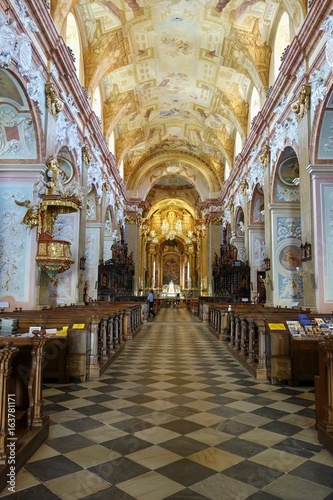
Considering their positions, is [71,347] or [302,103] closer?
[71,347]

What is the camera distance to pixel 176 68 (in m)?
17.2

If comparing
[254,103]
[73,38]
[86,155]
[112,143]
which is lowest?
[86,155]

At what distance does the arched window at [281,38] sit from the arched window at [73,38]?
6.47m

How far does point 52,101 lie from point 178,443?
865cm

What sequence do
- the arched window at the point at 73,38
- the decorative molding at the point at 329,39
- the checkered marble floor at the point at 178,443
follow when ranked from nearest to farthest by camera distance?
the checkered marble floor at the point at 178,443 → the decorative molding at the point at 329,39 → the arched window at the point at 73,38

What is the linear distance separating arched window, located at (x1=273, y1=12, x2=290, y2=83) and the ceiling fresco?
32cm

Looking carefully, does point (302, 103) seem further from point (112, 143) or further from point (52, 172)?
point (112, 143)

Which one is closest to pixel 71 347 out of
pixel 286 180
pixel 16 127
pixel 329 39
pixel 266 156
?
pixel 16 127

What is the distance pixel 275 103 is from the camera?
12.4 m

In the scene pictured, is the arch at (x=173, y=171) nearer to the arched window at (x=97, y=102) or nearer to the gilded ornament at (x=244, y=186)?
the gilded ornament at (x=244, y=186)

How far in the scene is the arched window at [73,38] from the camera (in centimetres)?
1238

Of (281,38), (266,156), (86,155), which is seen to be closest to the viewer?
(281,38)

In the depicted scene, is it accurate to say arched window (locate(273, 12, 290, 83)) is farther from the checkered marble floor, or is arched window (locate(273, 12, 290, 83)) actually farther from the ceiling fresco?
the checkered marble floor

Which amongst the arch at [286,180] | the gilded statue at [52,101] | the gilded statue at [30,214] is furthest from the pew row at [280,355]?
the arch at [286,180]
